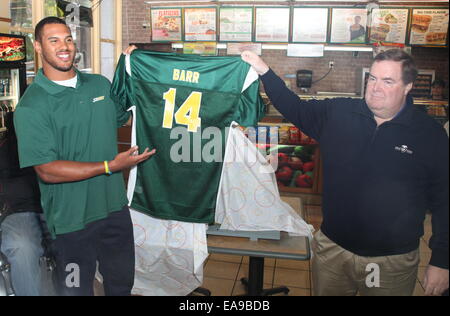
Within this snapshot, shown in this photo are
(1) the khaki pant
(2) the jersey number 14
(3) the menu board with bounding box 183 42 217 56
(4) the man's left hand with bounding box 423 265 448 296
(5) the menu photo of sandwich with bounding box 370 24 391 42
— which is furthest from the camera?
(5) the menu photo of sandwich with bounding box 370 24 391 42

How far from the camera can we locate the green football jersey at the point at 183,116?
5.91ft

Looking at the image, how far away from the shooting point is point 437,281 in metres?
1.21

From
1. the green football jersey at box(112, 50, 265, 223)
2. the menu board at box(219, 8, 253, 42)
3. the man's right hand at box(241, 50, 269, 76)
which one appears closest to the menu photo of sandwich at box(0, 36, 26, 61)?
the menu board at box(219, 8, 253, 42)

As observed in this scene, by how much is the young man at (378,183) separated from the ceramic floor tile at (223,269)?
3.40 feet

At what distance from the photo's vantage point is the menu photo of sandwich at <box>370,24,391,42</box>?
14.2 feet

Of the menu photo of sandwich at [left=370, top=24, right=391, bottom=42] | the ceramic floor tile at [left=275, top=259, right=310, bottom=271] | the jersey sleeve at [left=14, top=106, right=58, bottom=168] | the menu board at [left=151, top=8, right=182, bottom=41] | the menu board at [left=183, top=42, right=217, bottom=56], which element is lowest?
the ceramic floor tile at [left=275, top=259, right=310, bottom=271]

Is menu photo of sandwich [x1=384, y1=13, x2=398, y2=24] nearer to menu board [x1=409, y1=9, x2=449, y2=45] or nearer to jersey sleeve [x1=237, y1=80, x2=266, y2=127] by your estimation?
menu board [x1=409, y1=9, x2=449, y2=45]

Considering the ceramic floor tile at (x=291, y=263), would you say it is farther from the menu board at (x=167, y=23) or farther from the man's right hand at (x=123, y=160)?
the menu board at (x=167, y=23)

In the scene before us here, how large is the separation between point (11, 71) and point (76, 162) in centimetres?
253

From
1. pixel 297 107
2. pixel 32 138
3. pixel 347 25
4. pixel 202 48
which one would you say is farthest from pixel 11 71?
pixel 347 25

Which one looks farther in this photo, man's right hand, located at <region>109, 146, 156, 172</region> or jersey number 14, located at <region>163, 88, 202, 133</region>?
jersey number 14, located at <region>163, 88, 202, 133</region>

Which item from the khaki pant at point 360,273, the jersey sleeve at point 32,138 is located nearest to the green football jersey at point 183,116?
the jersey sleeve at point 32,138

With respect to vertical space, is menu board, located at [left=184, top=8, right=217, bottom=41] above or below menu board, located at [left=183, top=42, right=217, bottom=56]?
above

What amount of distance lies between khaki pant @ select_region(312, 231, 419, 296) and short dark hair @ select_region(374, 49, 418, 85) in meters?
0.63
